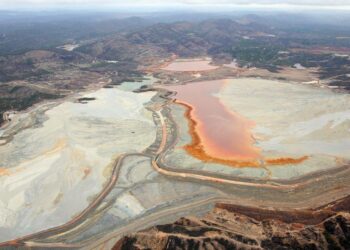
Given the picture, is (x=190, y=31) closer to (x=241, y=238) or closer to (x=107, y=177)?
(x=107, y=177)

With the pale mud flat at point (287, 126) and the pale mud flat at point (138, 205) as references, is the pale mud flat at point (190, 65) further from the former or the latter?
the pale mud flat at point (138, 205)

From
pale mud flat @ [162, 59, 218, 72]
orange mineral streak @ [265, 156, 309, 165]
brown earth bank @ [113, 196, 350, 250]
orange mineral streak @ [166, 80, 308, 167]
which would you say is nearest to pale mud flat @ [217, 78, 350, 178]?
orange mineral streak @ [265, 156, 309, 165]

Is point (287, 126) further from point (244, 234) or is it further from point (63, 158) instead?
point (244, 234)

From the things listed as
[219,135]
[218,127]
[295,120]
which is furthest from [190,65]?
[219,135]

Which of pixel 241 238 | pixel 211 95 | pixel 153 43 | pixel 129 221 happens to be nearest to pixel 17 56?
pixel 153 43

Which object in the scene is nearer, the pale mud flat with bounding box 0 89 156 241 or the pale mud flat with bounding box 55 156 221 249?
the pale mud flat with bounding box 55 156 221 249

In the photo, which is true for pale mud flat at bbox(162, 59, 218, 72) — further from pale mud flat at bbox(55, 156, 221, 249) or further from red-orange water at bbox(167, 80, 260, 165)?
pale mud flat at bbox(55, 156, 221, 249)
